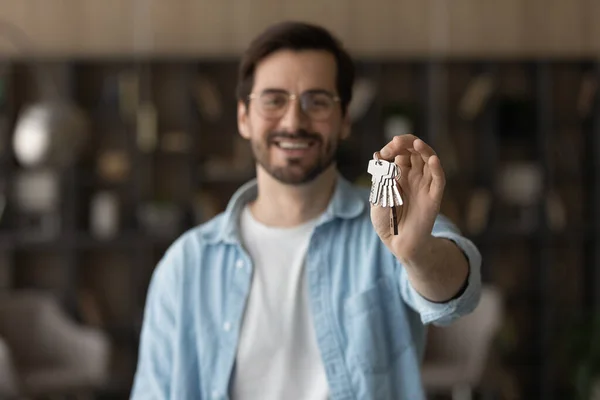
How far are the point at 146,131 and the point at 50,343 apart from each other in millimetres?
1524

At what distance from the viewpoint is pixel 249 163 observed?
5652 millimetres

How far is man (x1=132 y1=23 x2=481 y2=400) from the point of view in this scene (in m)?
1.68

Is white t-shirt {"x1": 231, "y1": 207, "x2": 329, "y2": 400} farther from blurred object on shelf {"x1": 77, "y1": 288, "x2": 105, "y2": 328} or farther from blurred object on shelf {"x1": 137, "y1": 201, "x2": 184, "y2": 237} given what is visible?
blurred object on shelf {"x1": 77, "y1": 288, "x2": 105, "y2": 328}

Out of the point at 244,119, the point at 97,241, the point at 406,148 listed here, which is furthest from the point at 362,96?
the point at 406,148

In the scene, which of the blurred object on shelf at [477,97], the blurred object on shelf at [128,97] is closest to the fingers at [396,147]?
the blurred object on shelf at [128,97]

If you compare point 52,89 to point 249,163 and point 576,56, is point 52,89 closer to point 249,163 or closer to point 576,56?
point 249,163

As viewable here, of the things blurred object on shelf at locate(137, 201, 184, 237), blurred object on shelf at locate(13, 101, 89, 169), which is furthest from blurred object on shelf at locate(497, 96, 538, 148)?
blurred object on shelf at locate(13, 101, 89, 169)

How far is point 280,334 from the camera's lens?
67.0 inches

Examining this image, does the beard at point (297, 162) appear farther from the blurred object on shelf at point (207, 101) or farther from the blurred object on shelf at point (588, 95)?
the blurred object on shelf at point (588, 95)

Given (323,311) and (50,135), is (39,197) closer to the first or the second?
(50,135)

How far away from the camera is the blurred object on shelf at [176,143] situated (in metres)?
5.65

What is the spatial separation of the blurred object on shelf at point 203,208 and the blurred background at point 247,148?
0.01m

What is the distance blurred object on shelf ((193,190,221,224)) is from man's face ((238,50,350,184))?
388 cm

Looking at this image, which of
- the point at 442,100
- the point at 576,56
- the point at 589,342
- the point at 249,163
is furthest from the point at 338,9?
the point at 589,342
